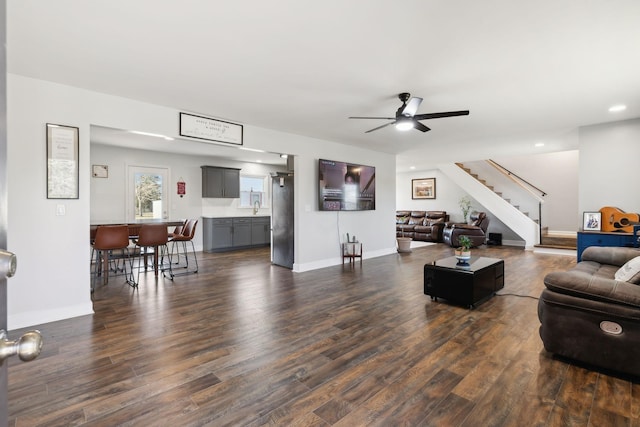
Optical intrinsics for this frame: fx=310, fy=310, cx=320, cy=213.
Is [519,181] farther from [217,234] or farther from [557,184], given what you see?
[217,234]

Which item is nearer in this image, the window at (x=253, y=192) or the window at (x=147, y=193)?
the window at (x=147, y=193)

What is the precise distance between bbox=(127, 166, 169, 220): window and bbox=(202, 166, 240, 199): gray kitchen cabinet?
894 mm

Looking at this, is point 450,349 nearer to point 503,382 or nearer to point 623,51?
point 503,382

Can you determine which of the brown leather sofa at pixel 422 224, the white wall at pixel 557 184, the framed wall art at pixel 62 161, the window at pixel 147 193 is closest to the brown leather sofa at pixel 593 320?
the framed wall art at pixel 62 161

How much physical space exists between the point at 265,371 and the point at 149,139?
5340mm

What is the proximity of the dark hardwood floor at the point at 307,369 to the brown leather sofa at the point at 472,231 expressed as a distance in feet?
15.4

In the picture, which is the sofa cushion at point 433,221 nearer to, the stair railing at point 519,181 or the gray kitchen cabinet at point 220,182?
the stair railing at point 519,181

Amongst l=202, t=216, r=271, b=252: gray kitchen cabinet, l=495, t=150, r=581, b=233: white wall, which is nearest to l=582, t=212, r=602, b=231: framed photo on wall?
l=495, t=150, r=581, b=233: white wall

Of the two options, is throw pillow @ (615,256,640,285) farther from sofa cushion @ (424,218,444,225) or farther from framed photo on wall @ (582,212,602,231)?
sofa cushion @ (424,218,444,225)

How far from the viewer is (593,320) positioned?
2.13 meters

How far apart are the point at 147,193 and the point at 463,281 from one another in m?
6.75

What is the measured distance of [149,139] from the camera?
5914 mm

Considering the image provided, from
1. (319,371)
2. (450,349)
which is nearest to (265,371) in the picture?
(319,371)

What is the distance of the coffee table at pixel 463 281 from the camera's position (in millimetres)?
3418
